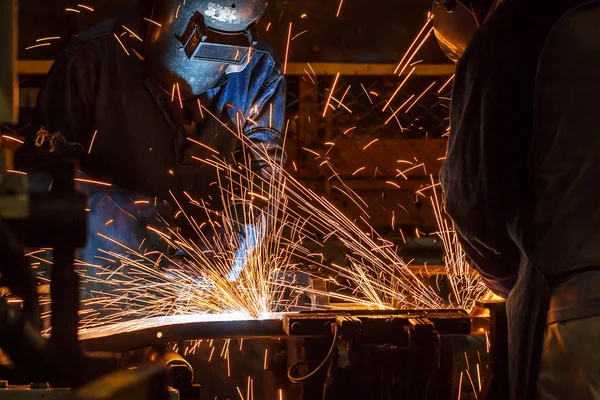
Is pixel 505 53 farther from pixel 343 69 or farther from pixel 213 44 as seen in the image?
pixel 343 69

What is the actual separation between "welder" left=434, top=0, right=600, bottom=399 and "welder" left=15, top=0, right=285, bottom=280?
1379mm

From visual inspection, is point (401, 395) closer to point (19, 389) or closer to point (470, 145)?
point (470, 145)

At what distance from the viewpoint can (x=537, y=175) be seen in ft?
6.44

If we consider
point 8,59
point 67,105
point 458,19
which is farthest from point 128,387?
point 67,105

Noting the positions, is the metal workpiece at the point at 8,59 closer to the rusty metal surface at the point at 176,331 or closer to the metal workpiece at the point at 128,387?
the metal workpiece at the point at 128,387

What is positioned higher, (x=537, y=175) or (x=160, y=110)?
(x=160, y=110)

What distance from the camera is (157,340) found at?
2.34 m

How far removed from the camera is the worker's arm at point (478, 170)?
→ 6.55ft

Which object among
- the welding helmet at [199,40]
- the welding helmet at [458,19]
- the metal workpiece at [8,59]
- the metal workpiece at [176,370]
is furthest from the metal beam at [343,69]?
the metal workpiece at [8,59]

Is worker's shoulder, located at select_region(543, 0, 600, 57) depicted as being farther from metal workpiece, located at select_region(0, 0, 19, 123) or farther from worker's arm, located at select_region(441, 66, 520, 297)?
metal workpiece, located at select_region(0, 0, 19, 123)

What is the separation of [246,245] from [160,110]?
646 mm

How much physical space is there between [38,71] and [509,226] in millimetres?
3818

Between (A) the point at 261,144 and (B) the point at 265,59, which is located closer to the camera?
(A) the point at 261,144

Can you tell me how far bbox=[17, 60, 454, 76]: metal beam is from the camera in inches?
204
